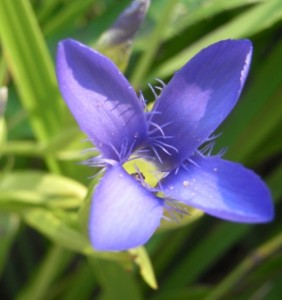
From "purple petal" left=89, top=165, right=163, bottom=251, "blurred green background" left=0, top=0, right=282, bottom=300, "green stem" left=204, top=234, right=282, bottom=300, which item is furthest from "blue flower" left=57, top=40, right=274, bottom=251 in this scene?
"green stem" left=204, top=234, right=282, bottom=300

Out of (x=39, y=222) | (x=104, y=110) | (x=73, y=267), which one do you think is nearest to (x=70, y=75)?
(x=104, y=110)

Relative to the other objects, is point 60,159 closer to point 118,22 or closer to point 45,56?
point 45,56

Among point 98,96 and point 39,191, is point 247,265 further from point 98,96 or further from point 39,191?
point 98,96

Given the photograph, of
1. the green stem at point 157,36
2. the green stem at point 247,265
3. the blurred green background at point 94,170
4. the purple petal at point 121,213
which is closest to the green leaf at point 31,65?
the blurred green background at point 94,170

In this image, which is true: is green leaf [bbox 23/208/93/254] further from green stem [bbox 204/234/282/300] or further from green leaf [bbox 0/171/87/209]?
green stem [bbox 204/234/282/300]

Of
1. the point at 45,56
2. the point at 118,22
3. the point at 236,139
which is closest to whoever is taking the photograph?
the point at 118,22
